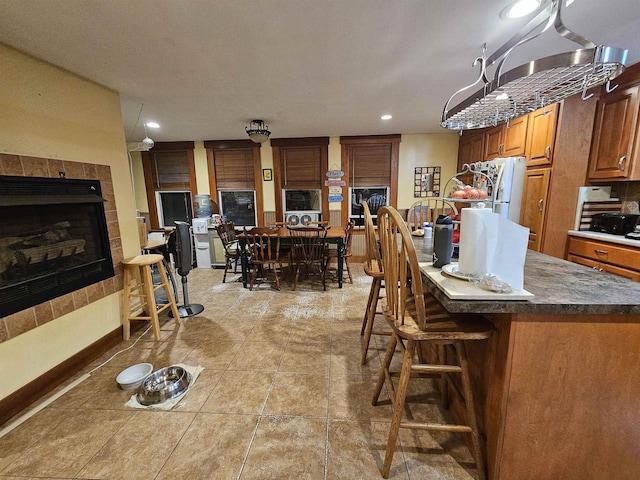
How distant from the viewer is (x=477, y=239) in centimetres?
114

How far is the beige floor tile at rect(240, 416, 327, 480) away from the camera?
122cm

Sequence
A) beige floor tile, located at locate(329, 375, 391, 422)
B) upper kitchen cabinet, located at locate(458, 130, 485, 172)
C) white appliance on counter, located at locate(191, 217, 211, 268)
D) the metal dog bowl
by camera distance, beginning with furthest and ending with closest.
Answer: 1. white appliance on counter, located at locate(191, 217, 211, 268)
2. upper kitchen cabinet, located at locate(458, 130, 485, 172)
3. the metal dog bowl
4. beige floor tile, located at locate(329, 375, 391, 422)

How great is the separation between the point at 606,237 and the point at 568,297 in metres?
2.03

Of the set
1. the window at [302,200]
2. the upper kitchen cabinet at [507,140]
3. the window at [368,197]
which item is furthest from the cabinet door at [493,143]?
the window at [302,200]

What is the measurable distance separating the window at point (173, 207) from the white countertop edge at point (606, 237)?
5500 millimetres

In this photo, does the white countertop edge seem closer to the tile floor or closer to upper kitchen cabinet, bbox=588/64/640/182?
upper kitchen cabinet, bbox=588/64/640/182

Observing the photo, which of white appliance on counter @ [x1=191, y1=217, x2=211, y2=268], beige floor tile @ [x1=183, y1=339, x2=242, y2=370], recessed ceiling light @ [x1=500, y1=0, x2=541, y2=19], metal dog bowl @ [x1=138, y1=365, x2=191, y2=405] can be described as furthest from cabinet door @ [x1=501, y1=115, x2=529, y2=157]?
white appliance on counter @ [x1=191, y1=217, x2=211, y2=268]

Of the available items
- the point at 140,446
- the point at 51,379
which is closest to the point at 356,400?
the point at 140,446

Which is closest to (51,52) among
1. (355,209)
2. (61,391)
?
(61,391)

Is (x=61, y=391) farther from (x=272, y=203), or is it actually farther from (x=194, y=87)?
(x=272, y=203)

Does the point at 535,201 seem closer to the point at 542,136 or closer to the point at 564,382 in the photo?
the point at 542,136

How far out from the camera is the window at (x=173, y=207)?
194 inches

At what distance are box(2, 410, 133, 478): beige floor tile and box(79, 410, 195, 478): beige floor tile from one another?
0.17 ft

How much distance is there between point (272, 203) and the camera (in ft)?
15.9
